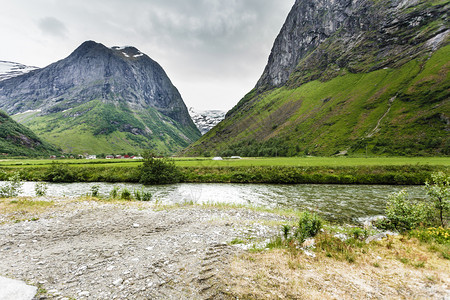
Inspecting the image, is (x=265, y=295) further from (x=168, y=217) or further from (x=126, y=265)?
(x=168, y=217)

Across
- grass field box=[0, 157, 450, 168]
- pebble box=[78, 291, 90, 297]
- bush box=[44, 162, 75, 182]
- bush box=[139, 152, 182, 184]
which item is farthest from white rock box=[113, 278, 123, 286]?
bush box=[44, 162, 75, 182]

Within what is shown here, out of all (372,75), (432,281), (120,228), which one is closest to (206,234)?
(120,228)

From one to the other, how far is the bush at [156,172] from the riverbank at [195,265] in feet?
103

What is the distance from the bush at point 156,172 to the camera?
4578 cm

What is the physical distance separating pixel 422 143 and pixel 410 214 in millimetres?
131860

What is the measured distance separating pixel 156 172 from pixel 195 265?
40.6m

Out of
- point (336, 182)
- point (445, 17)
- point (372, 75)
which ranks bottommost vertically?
point (336, 182)

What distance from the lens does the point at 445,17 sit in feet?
553

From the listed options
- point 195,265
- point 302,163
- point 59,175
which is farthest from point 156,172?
point 302,163

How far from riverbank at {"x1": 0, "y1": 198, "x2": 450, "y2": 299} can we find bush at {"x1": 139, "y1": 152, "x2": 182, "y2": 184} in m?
31.3

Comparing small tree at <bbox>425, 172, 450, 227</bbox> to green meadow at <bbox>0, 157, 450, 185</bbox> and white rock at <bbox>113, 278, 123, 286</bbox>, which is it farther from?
green meadow at <bbox>0, 157, 450, 185</bbox>

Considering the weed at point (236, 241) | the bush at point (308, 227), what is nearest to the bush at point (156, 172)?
the weed at point (236, 241)

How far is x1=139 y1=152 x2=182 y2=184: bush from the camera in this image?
Result: 150 ft

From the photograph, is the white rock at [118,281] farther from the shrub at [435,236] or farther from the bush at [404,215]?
the bush at [404,215]
